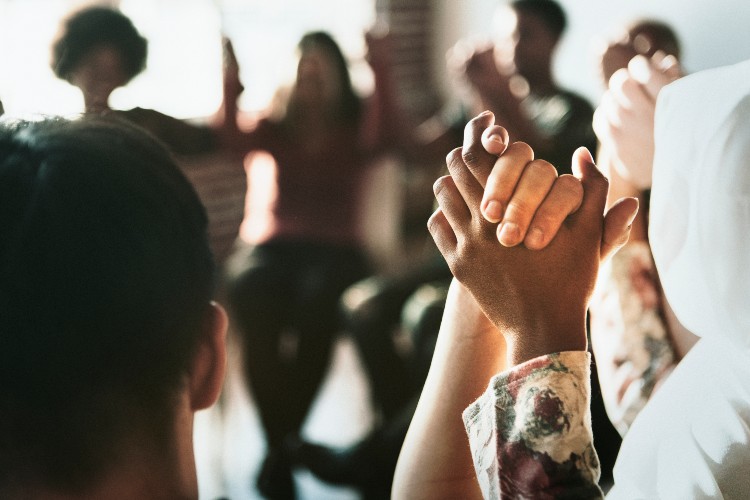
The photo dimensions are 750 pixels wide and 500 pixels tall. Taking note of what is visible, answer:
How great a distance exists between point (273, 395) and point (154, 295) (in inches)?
71.4

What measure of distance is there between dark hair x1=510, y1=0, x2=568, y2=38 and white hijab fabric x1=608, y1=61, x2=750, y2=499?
1829 mm

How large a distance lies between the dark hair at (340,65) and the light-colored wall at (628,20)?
65cm

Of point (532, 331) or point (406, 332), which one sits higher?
point (532, 331)

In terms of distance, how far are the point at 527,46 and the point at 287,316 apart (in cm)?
107

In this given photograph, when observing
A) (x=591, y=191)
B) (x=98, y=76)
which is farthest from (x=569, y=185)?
(x=98, y=76)

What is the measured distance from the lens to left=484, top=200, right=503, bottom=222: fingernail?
49cm

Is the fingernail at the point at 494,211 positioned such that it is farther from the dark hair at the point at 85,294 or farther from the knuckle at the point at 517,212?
the dark hair at the point at 85,294

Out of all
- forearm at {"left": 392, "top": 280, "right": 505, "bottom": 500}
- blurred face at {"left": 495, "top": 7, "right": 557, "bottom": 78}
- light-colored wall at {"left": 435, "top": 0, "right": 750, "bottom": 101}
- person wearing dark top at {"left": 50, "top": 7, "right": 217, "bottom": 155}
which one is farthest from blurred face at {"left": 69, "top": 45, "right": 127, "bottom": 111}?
blurred face at {"left": 495, "top": 7, "right": 557, "bottom": 78}

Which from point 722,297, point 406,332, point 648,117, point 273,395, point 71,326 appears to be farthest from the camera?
point 273,395

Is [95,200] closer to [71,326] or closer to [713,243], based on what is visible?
[71,326]

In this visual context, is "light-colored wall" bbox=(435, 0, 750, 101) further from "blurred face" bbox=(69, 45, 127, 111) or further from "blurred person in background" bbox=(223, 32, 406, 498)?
"blurred face" bbox=(69, 45, 127, 111)

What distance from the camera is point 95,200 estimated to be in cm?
48

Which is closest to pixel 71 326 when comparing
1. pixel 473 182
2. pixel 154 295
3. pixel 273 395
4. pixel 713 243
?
pixel 154 295

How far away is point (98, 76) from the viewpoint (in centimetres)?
94
